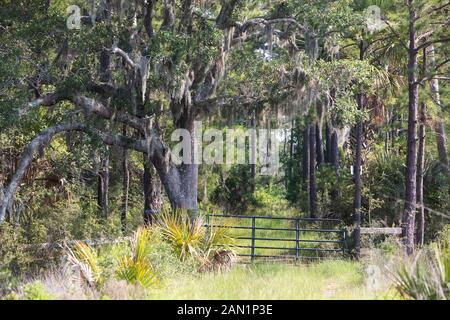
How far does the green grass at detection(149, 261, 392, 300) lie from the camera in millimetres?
9273

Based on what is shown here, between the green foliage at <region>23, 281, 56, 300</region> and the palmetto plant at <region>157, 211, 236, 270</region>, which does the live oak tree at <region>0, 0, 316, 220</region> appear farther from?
the green foliage at <region>23, 281, 56, 300</region>

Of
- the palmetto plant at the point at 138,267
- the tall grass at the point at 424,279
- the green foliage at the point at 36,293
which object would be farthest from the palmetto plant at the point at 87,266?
the tall grass at the point at 424,279

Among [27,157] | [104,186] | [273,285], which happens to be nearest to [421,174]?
[273,285]

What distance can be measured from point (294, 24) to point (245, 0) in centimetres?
159

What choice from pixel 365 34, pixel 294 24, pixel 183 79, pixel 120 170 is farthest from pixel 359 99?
pixel 120 170

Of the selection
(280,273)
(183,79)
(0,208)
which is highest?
(183,79)

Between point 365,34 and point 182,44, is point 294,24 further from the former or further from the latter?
point 182,44

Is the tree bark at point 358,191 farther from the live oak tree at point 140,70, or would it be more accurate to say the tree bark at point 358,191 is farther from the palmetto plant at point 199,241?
the palmetto plant at point 199,241

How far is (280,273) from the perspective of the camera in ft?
40.6

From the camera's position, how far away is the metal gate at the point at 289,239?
1641 cm

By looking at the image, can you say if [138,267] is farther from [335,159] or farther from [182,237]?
[335,159]

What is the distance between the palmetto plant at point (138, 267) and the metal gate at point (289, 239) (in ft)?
12.0

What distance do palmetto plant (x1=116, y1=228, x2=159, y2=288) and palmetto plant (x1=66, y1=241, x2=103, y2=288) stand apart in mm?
328

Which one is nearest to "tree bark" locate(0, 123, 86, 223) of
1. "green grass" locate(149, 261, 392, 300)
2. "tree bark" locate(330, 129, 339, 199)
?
"green grass" locate(149, 261, 392, 300)
